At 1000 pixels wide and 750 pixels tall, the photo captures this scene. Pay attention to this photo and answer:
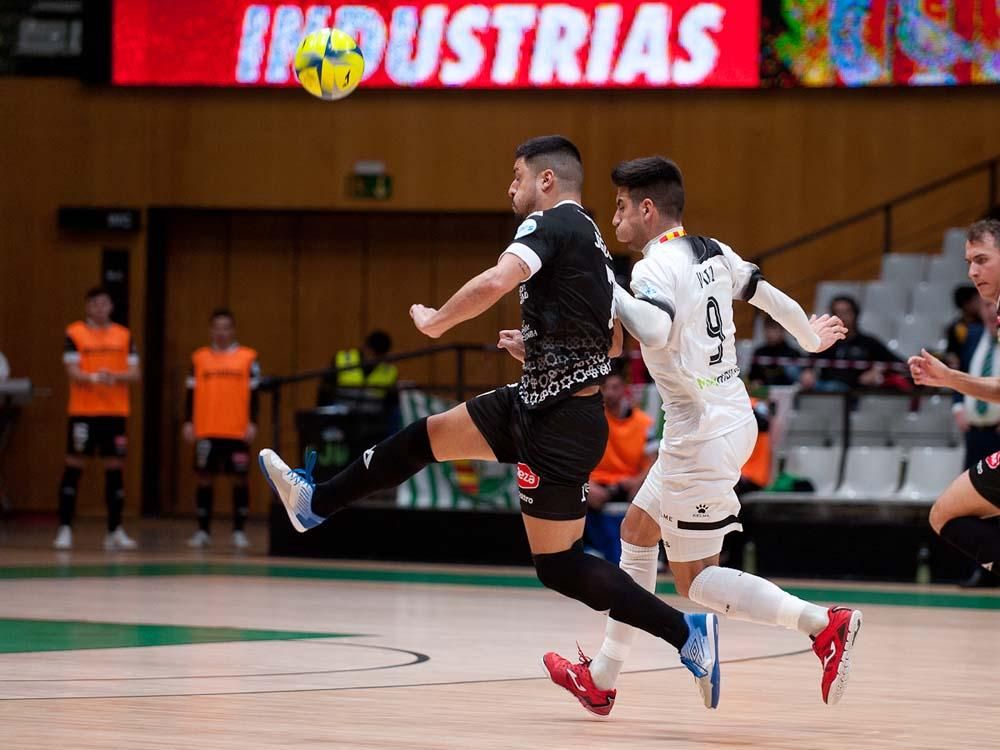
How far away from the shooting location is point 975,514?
545 cm

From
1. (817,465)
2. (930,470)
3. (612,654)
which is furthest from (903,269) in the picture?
(612,654)

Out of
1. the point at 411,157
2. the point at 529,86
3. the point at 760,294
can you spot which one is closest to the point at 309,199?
the point at 411,157

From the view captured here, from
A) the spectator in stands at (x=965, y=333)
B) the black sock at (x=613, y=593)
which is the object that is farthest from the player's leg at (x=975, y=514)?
the spectator in stands at (x=965, y=333)

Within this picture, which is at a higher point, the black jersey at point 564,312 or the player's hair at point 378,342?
the black jersey at point 564,312

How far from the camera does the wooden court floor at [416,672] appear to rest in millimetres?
4605

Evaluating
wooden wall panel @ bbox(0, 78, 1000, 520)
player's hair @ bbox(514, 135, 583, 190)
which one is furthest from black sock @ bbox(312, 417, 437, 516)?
wooden wall panel @ bbox(0, 78, 1000, 520)

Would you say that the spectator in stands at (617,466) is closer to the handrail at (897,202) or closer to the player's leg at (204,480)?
the handrail at (897,202)

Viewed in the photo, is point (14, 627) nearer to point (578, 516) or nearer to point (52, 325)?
point (578, 516)

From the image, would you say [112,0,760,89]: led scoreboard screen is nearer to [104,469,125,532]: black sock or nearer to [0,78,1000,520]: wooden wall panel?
[0,78,1000,520]: wooden wall panel

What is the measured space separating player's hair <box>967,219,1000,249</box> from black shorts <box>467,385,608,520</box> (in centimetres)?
150

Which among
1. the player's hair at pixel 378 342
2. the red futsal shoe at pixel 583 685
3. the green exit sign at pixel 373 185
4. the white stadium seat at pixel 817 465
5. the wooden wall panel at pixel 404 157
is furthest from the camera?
the green exit sign at pixel 373 185

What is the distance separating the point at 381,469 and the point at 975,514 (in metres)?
1.98

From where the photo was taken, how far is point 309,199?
16484 millimetres

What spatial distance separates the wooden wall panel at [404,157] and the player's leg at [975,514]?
33.1 ft
